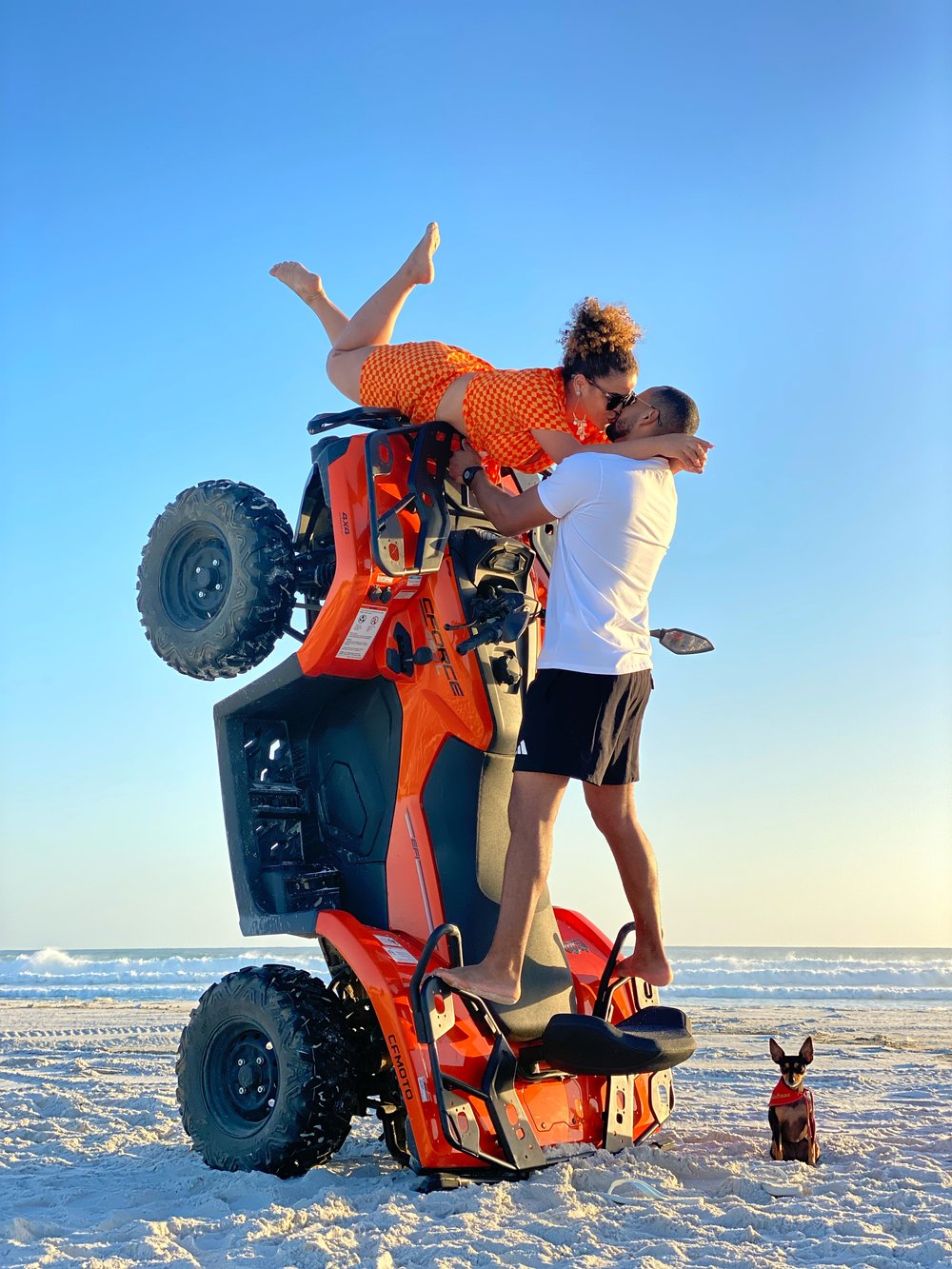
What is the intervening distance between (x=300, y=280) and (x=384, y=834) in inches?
95.7

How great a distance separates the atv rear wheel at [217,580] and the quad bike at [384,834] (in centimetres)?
1

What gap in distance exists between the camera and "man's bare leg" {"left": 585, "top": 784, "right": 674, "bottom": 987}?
13.8 feet

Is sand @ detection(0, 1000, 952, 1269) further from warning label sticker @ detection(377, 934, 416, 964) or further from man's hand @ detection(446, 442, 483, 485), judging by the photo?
man's hand @ detection(446, 442, 483, 485)

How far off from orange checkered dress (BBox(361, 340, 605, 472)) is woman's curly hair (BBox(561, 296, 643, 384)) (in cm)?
9

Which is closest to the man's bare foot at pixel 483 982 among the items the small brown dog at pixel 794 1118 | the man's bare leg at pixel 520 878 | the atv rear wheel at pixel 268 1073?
the man's bare leg at pixel 520 878

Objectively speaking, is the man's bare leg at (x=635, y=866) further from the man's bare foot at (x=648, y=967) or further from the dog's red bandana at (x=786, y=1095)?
the dog's red bandana at (x=786, y=1095)

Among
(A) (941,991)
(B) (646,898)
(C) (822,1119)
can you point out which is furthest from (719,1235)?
(A) (941,991)

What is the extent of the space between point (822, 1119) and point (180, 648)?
12.2ft

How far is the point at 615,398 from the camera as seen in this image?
4195 mm

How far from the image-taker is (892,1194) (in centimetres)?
376

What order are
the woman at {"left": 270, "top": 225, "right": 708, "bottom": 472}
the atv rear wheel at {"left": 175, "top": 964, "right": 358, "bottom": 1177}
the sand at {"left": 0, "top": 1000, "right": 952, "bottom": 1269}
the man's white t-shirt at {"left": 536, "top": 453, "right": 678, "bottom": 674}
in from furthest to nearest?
the woman at {"left": 270, "top": 225, "right": 708, "bottom": 472}, the man's white t-shirt at {"left": 536, "top": 453, "right": 678, "bottom": 674}, the atv rear wheel at {"left": 175, "top": 964, "right": 358, "bottom": 1177}, the sand at {"left": 0, "top": 1000, "right": 952, "bottom": 1269}

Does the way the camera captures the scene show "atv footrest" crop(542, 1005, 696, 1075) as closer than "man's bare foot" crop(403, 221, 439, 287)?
Yes

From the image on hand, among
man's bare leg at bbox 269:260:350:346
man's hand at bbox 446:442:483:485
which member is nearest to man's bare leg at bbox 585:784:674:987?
man's hand at bbox 446:442:483:485

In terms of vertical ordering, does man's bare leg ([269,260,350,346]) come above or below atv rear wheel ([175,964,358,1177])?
above
